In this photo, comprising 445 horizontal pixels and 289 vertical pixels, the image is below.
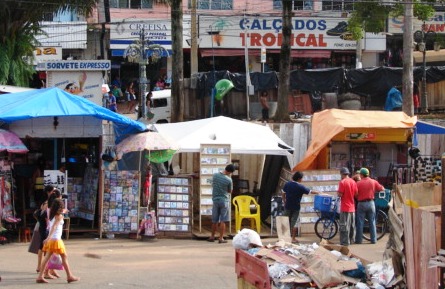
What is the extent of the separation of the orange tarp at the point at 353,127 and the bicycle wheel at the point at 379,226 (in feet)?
6.57

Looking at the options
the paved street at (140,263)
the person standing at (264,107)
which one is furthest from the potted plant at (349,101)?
the paved street at (140,263)

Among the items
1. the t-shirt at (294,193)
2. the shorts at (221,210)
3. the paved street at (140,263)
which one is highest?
the t-shirt at (294,193)

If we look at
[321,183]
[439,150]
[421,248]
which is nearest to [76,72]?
[321,183]

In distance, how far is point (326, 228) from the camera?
18359mm

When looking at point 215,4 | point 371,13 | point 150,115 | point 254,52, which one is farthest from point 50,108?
point 215,4

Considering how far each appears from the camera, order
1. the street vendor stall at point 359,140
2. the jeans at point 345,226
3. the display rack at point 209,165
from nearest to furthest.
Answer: the jeans at point 345,226 → the display rack at point 209,165 → the street vendor stall at point 359,140

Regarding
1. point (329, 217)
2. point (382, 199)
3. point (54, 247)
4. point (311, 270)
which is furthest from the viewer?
point (382, 199)

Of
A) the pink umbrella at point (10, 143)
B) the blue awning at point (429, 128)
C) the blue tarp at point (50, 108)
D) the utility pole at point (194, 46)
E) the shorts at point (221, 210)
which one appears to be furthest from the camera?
the utility pole at point (194, 46)

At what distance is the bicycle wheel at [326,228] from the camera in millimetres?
18312

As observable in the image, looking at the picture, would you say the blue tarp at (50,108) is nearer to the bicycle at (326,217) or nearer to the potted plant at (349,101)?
the bicycle at (326,217)

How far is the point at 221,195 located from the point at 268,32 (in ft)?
80.8

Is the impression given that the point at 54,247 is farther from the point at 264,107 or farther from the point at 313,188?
the point at 264,107

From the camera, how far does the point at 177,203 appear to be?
18438 mm

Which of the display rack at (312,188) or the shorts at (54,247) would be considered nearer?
the shorts at (54,247)
